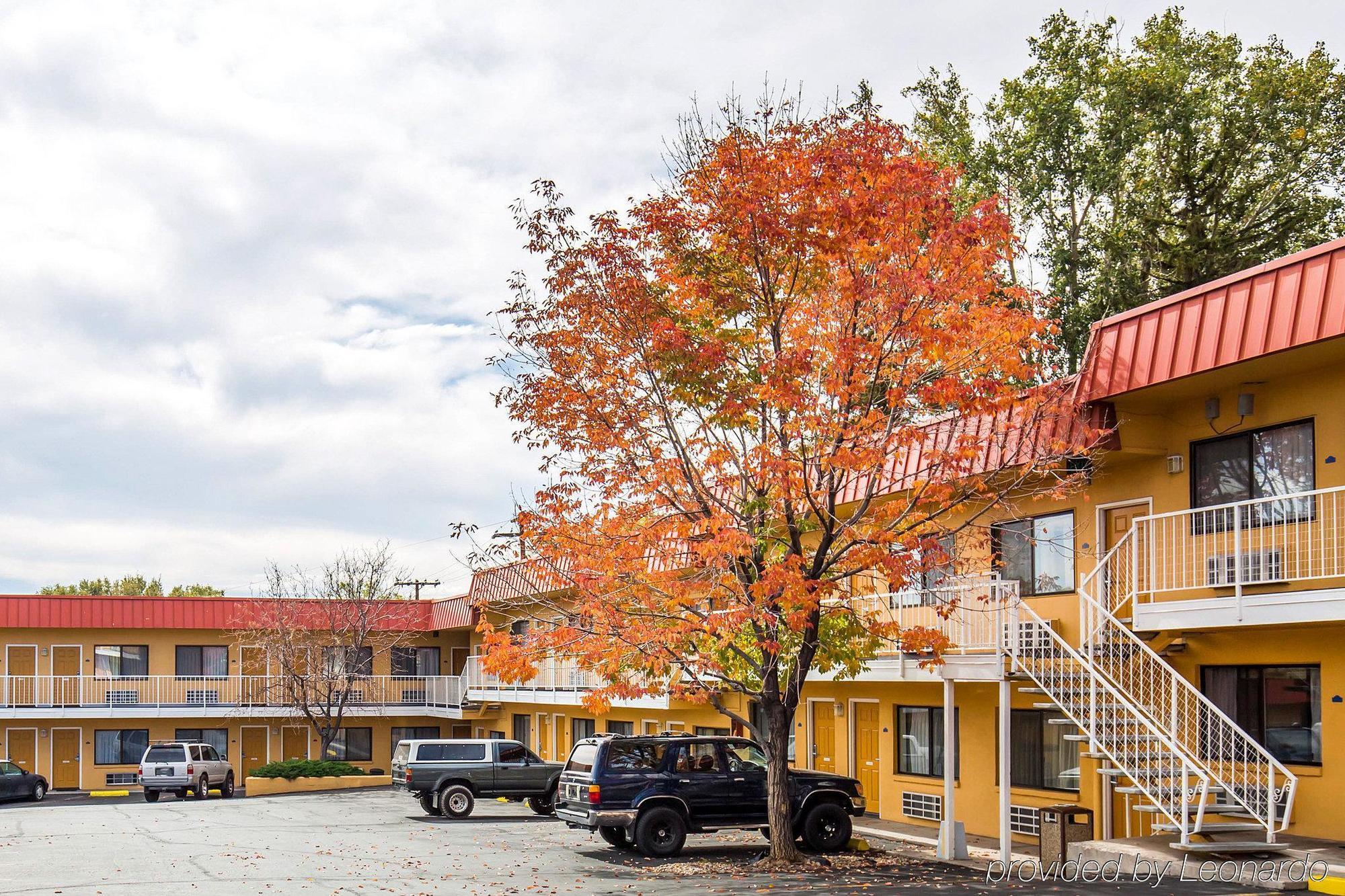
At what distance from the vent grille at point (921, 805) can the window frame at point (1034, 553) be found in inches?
174

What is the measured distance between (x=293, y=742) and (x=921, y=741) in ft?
94.1

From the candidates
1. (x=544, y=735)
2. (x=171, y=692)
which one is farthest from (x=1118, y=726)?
(x=171, y=692)

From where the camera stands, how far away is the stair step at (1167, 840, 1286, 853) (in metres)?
15.4

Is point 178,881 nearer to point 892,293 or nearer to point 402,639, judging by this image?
point 892,293

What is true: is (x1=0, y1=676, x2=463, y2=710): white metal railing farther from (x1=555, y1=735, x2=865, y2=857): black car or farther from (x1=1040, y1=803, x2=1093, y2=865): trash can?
(x1=1040, y1=803, x2=1093, y2=865): trash can

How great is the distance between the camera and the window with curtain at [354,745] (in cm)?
4716

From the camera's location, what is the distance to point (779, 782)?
19.3 metres

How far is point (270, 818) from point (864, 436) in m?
17.6

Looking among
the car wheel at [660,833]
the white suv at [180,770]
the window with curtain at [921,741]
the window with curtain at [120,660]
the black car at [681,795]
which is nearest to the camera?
the car wheel at [660,833]

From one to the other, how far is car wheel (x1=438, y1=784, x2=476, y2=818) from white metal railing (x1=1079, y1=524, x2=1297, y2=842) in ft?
47.9

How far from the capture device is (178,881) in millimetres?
17500

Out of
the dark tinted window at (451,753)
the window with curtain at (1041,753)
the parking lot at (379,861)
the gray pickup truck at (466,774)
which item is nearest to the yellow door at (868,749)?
the parking lot at (379,861)

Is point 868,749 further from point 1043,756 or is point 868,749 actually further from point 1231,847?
point 1231,847

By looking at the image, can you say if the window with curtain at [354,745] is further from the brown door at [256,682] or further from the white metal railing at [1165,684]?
the white metal railing at [1165,684]
